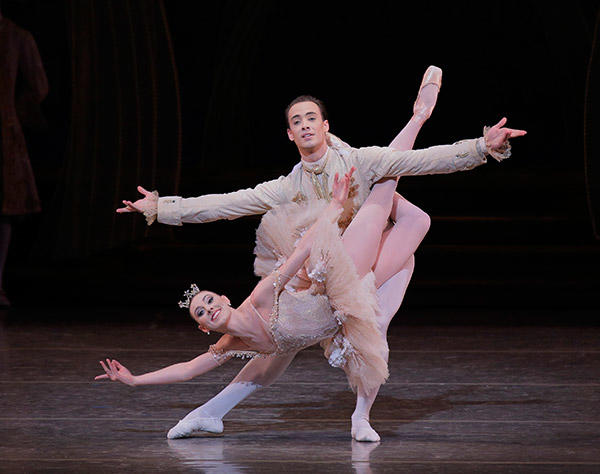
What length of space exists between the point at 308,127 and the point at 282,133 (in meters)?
6.19

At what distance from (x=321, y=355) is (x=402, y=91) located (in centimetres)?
520

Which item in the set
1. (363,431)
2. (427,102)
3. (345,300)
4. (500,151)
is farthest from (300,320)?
(427,102)

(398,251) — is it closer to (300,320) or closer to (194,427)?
(300,320)

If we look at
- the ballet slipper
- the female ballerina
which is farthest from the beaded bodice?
the ballet slipper

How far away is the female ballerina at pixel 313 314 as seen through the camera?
2891mm

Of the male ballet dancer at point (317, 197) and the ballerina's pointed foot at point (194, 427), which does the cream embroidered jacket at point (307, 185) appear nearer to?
the male ballet dancer at point (317, 197)

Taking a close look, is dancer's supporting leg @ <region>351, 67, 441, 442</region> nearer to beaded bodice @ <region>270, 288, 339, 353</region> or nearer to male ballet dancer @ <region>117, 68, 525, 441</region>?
male ballet dancer @ <region>117, 68, 525, 441</region>

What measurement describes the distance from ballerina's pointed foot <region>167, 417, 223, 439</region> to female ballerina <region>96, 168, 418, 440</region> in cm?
13

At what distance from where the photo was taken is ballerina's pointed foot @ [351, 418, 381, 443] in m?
2.89

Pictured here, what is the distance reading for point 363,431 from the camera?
114 inches

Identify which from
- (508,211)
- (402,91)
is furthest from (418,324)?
(402,91)

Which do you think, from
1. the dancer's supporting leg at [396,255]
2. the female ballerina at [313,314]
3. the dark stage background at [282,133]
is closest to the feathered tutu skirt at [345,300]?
the female ballerina at [313,314]

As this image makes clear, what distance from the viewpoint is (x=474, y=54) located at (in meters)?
9.16

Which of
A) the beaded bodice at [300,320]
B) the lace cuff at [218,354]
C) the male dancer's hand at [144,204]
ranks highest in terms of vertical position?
the male dancer's hand at [144,204]
